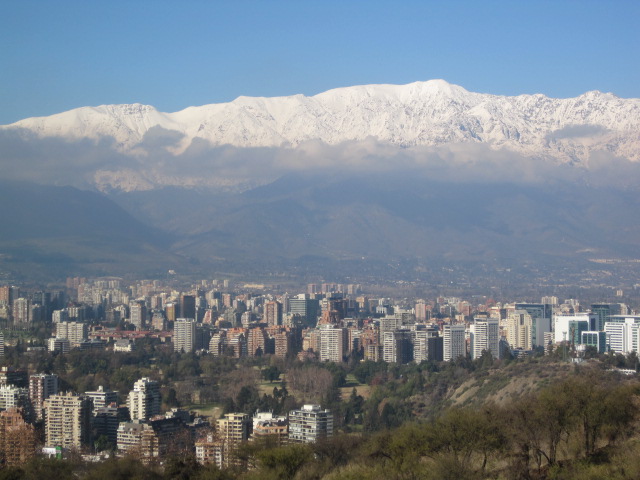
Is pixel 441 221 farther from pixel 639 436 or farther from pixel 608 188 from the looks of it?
pixel 639 436

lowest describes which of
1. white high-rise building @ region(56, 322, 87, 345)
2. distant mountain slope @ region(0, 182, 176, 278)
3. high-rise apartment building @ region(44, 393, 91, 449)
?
high-rise apartment building @ region(44, 393, 91, 449)

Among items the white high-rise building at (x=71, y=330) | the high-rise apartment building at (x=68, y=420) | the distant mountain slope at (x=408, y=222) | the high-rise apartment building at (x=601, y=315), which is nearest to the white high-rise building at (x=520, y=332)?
the high-rise apartment building at (x=601, y=315)

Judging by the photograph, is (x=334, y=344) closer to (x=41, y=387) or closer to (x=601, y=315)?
(x=601, y=315)

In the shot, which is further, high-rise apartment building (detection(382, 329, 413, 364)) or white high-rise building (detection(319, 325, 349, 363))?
white high-rise building (detection(319, 325, 349, 363))

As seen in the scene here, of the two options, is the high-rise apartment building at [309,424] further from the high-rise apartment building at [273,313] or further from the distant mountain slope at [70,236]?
the distant mountain slope at [70,236]

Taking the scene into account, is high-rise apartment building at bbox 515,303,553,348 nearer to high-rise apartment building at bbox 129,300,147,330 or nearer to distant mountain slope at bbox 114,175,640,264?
high-rise apartment building at bbox 129,300,147,330

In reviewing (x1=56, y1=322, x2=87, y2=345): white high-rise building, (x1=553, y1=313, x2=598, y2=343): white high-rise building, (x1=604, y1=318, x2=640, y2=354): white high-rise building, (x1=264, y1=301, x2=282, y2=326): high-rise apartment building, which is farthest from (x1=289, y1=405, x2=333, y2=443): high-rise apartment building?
(x1=264, y1=301, x2=282, y2=326): high-rise apartment building
